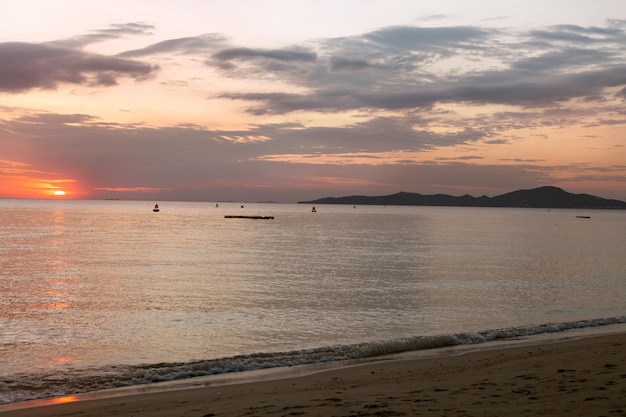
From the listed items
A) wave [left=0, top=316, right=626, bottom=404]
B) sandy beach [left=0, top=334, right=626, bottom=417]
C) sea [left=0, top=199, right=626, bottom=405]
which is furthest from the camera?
sea [left=0, top=199, right=626, bottom=405]

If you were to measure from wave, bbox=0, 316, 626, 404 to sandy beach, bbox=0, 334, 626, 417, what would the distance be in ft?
6.23

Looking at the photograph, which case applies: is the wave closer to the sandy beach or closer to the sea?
the sea

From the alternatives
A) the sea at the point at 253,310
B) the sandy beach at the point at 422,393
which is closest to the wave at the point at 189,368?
the sea at the point at 253,310

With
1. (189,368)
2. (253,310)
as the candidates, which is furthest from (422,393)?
(253,310)

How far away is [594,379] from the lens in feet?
44.1

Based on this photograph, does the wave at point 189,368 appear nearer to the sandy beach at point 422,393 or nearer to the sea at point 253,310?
the sea at point 253,310

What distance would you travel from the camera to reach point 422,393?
12953 mm

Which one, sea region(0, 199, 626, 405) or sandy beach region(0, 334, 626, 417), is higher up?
sandy beach region(0, 334, 626, 417)

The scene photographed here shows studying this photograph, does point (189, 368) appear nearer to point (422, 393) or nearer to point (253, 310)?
point (422, 393)

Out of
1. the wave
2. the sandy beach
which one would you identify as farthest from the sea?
the sandy beach

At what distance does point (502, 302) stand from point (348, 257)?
1206 inches

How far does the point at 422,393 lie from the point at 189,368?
794 centimetres

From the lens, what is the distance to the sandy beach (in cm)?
1124

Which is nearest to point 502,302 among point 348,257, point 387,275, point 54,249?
point 387,275
